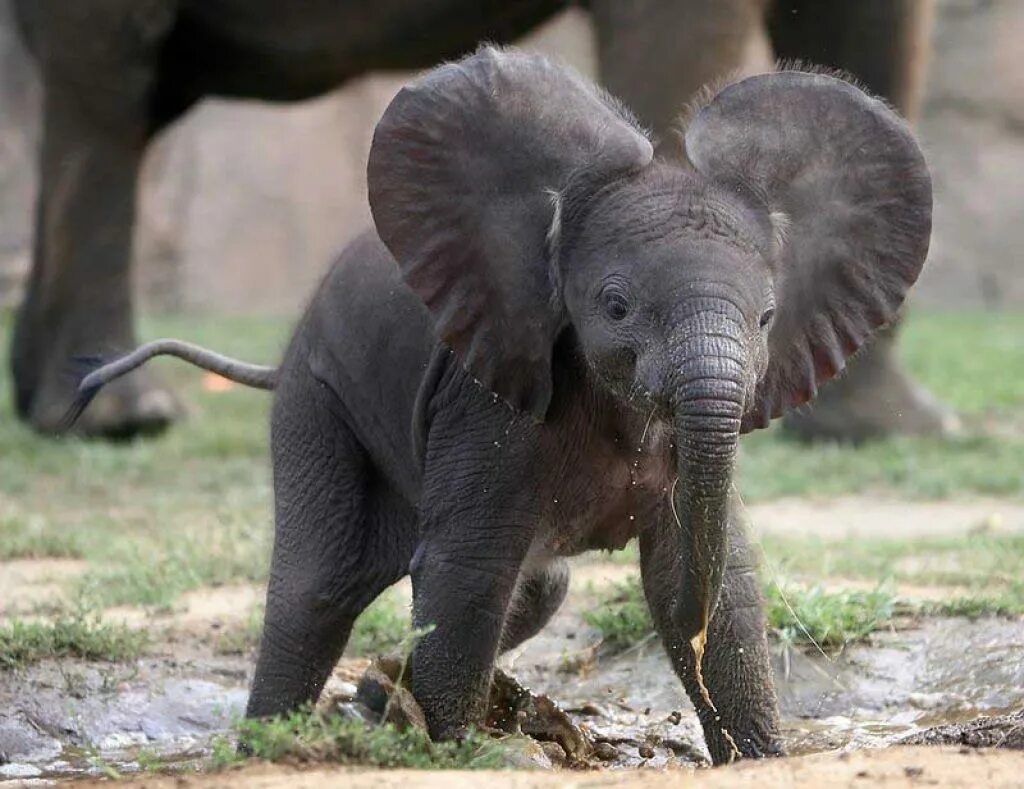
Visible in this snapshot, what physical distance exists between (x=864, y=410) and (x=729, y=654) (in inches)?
168

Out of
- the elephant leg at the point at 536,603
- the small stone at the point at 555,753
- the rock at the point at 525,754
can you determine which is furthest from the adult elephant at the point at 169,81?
the rock at the point at 525,754

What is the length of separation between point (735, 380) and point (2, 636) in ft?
7.96

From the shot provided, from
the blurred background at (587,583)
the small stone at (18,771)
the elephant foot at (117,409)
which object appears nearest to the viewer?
the small stone at (18,771)

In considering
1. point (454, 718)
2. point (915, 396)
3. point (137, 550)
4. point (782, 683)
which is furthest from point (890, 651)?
point (915, 396)

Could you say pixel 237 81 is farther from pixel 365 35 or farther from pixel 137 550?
pixel 137 550

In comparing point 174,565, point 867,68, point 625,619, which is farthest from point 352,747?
point 867,68

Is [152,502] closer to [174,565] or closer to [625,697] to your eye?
[174,565]

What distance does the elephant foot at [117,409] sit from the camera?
28.8 feet

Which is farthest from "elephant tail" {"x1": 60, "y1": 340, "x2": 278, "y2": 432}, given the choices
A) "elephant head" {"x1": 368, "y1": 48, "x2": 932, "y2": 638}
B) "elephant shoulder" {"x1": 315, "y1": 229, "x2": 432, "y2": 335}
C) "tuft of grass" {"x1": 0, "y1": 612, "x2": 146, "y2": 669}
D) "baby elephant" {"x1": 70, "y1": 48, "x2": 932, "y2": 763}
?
"elephant head" {"x1": 368, "y1": 48, "x2": 932, "y2": 638}

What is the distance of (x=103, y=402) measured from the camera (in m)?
8.80

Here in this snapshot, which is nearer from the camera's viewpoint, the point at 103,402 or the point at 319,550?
the point at 319,550

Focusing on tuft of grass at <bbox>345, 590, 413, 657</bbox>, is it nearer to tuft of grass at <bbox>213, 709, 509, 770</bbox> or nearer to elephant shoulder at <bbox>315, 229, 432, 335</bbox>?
elephant shoulder at <bbox>315, 229, 432, 335</bbox>

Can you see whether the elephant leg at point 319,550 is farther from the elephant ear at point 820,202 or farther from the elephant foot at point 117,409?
the elephant foot at point 117,409

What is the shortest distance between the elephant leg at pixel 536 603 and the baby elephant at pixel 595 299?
42 cm
